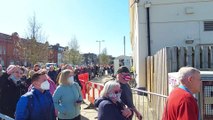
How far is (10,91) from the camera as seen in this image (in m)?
6.64

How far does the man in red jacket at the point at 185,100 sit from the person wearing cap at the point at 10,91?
12.2ft

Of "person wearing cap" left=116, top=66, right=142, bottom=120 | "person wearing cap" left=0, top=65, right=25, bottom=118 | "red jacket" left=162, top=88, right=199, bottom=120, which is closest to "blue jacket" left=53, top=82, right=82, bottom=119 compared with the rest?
"person wearing cap" left=0, top=65, right=25, bottom=118

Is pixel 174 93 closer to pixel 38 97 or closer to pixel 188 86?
pixel 188 86

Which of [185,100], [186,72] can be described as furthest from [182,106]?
[186,72]

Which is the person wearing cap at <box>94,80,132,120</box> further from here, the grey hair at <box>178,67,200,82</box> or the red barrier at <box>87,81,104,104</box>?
the red barrier at <box>87,81,104,104</box>

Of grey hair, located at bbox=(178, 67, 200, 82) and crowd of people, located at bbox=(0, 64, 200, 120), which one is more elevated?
grey hair, located at bbox=(178, 67, 200, 82)

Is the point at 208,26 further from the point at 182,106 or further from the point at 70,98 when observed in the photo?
the point at 182,106

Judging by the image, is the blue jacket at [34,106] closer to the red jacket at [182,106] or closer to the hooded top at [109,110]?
the hooded top at [109,110]

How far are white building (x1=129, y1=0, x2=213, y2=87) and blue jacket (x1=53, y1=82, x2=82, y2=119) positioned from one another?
10.1m

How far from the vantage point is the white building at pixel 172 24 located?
53.4 feet

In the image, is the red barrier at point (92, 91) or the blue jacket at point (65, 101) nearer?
the blue jacket at point (65, 101)

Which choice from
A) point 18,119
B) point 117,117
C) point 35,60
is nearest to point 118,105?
point 117,117

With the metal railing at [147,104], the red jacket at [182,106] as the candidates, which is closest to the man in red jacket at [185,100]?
the red jacket at [182,106]

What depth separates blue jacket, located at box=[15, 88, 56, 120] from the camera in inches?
183
